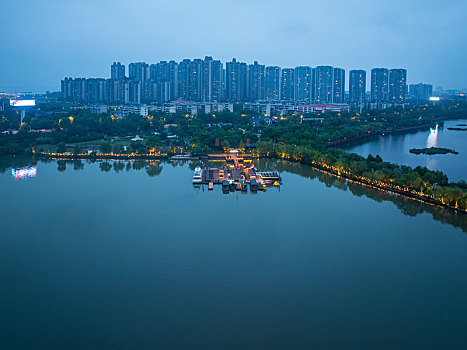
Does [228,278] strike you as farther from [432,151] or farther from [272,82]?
[272,82]

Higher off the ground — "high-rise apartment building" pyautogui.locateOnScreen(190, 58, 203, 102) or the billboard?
"high-rise apartment building" pyautogui.locateOnScreen(190, 58, 203, 102)

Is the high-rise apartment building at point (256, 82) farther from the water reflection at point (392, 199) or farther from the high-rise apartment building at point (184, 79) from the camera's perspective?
the water reflection at point (392, 199)

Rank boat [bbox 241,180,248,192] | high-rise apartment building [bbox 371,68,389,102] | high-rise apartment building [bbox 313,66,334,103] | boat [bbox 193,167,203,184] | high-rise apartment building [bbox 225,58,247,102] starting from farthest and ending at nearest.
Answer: high-rise apartment building [bbox 371,68,389,102], high-rise apartment building [bbox 313,66,334,103], high-rise apartment building [bbox 225,58,247,102], boat [bbox 193,167,203,184], boat [bbox 241,180,248,192]

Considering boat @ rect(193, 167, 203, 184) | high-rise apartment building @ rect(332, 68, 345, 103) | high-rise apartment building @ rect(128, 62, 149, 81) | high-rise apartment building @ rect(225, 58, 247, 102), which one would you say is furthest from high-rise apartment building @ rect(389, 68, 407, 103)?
boat @ rect(193, 167, 203, 184)

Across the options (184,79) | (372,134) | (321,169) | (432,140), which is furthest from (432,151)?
(184,79)

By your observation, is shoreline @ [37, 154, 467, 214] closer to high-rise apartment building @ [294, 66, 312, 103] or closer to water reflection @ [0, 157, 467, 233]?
water reflection @ [0, 157, 467, 233]

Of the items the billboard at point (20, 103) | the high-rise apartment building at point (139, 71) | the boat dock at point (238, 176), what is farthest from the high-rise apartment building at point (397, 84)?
the boat dock at point (238, 176)
